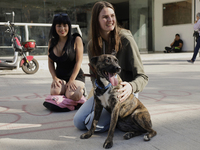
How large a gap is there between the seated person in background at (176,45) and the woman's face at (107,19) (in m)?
15.6

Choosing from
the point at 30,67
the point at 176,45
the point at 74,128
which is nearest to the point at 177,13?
the point at 176,45

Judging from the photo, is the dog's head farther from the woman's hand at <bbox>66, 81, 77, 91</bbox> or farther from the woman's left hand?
the woman's hand at <bbox>66, 81, 77, 91</bbox>

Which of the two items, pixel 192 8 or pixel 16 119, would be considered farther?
pixel 192 8

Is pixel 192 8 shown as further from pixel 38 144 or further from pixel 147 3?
pixel 38 144

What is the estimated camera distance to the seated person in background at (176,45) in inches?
688

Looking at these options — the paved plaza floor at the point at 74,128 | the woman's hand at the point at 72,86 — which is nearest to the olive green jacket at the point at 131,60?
the paved plaza floor at the point at 74,128

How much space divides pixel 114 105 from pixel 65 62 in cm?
181

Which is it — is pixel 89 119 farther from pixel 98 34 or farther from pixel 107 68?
pixel 98 34

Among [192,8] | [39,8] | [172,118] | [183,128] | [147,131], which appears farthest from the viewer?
[192,8]

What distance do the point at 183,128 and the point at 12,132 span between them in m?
1.99

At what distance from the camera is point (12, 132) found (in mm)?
2926

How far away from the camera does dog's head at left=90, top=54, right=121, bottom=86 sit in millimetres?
2196

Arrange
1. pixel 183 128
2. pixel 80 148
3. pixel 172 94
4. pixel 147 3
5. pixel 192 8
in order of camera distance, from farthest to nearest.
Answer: pixel 147 3
pixel 192 8
pixel 172 94
pixel 183 128
pixel 80 148

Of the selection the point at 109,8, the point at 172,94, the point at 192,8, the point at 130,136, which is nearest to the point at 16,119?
the point at 130,136
